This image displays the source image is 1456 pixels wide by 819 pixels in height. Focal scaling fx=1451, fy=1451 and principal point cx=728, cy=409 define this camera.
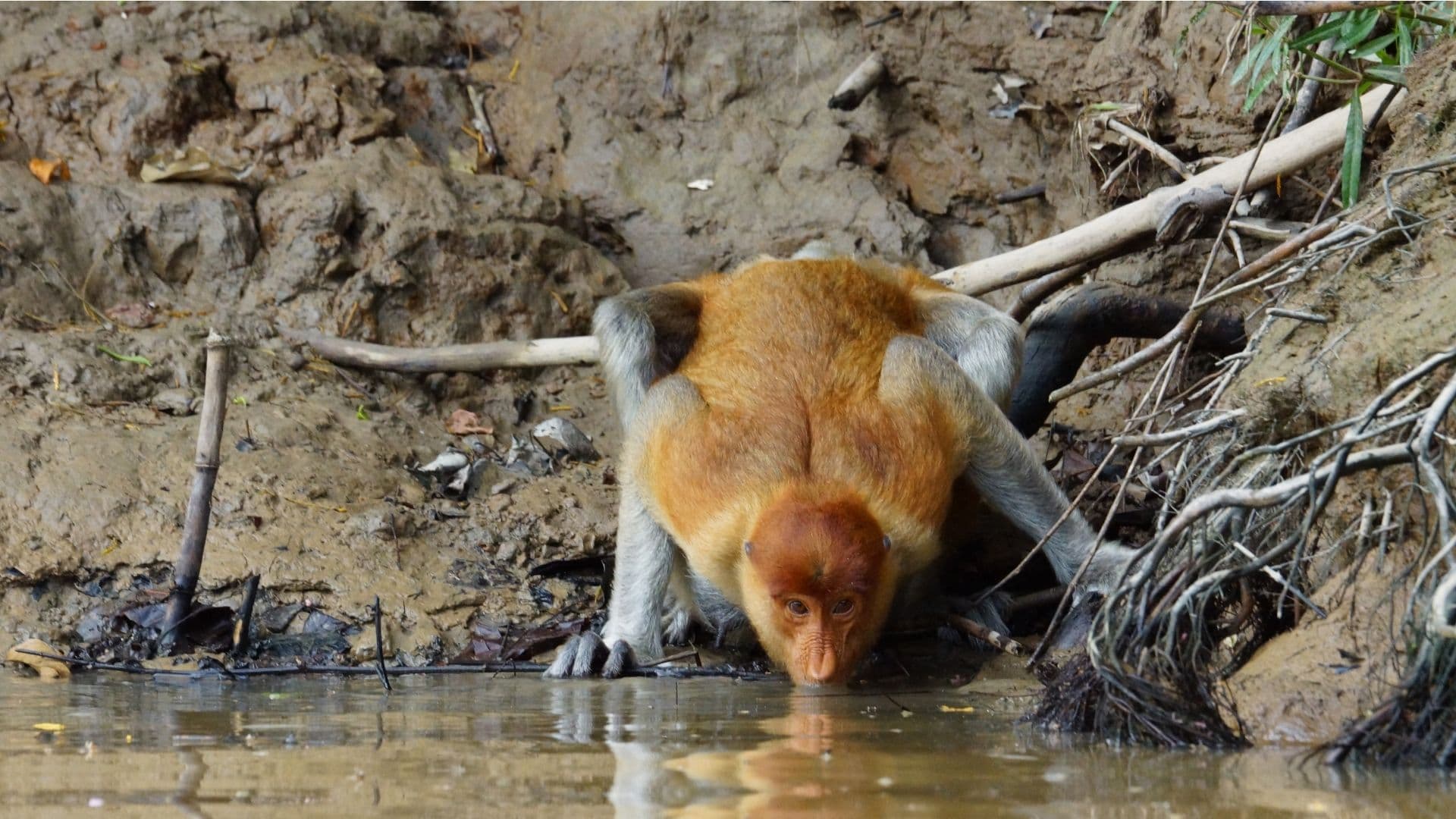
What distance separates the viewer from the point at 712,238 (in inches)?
390

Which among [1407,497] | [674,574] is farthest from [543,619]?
[1407,497]

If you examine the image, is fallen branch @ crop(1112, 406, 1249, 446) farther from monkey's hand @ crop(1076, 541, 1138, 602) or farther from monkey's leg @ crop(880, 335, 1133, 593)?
monkey's hand @ crop(1076, 541, 1138, 602)

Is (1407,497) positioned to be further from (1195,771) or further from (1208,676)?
(1195,771)

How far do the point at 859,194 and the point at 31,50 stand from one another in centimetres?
543

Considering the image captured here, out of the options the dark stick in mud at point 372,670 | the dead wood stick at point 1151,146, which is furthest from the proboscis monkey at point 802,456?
the dead wood stick at point 1151,146

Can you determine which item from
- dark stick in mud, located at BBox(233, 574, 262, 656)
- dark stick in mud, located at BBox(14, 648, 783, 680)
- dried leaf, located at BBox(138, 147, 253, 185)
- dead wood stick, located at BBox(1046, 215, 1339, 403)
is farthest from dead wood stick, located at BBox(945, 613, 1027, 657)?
dried leaf, located at BBox(138, 147, 253, 185)

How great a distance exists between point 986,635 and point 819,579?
4.27ft

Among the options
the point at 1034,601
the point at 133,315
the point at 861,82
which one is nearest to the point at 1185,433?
the point at 1034,601

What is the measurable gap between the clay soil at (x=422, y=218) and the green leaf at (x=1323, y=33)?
4.58 ft

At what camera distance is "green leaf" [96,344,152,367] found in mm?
8109

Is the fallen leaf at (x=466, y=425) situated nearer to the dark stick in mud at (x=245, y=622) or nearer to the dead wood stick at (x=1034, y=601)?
the dark stick in mud at (x=245, y=622)

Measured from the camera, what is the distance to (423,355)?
8648 millimetres

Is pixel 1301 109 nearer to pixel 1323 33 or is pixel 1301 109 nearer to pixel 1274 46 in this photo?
pixel 1274 46

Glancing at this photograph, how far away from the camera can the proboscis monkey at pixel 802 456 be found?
17.6 ft
